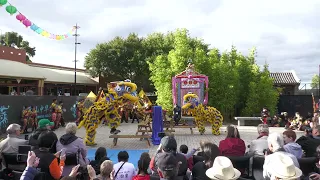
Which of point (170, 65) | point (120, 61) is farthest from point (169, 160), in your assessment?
point (120, 61)

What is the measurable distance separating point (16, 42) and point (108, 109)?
26.7m

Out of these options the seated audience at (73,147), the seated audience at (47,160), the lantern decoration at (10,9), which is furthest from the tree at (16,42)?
the seated audience at (47,160)

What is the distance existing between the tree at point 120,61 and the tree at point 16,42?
297 inches

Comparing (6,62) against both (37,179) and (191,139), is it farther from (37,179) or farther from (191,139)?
(37,179)

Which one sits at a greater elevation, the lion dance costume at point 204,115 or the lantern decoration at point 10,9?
the lantern decoration at point 10,9

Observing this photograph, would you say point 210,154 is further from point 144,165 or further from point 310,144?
point 310,144

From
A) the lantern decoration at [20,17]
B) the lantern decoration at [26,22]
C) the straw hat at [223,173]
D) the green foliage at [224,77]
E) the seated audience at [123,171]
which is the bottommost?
the seated audience at [123,171]

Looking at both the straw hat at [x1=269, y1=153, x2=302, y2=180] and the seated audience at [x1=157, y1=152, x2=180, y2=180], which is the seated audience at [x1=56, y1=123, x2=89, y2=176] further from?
the straw hat at [x1=269, y1=153, x2=302, y2=180]

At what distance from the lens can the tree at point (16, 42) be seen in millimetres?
32125

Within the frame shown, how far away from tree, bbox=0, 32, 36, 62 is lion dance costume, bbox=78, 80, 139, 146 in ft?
78.8

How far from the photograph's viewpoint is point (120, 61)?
96.4ft

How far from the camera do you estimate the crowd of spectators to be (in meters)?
3.02

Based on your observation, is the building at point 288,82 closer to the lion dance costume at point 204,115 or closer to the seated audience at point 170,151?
the lion dance costume at point 204,115

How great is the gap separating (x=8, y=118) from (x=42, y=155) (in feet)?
32.6
